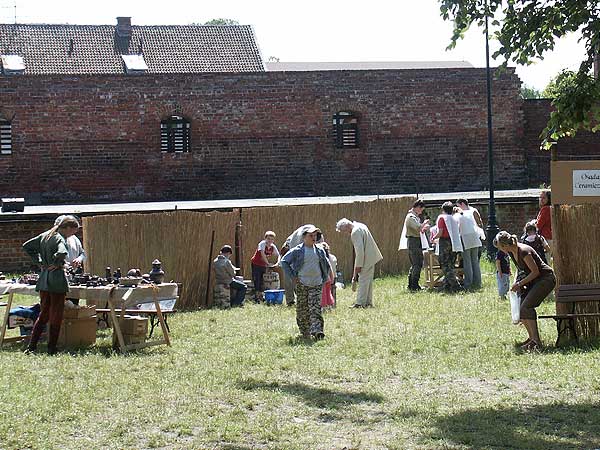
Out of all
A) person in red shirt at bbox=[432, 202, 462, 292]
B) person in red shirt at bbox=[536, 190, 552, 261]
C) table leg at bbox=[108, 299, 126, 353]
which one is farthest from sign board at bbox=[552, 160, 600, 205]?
person in red shirt at bbox=[432, 202, 462, 292]

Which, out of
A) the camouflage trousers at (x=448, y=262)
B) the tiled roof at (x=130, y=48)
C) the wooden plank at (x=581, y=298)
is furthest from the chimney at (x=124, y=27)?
the wooden plank at (x=581, y=298)

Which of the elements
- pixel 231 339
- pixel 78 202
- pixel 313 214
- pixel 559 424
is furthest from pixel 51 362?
pixel 78 202

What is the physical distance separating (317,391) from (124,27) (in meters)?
37.2

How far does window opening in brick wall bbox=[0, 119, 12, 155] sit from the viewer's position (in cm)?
3575

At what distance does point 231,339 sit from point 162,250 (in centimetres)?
424

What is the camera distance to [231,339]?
13.8m

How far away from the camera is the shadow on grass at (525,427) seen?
8.14m

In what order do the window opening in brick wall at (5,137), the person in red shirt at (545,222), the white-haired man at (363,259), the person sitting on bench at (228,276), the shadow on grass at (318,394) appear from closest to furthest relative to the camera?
the shadow on grass at (318,394), the person in red shirt at (545,222), the white-haired man at (363,259), the person sitting on bench at (228,276), the window opening in brick wall at (5,137)

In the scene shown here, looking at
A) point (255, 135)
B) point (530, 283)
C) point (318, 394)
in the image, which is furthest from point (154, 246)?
point (255, 135)

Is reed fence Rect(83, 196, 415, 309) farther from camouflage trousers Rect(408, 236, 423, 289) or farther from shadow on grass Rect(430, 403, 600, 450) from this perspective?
shadow on grass Rect(430, 403, 600, 450)

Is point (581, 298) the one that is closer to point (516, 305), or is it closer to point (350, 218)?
point (516, 305)

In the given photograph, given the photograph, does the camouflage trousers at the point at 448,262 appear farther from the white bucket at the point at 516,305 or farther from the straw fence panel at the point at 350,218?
the white bucket at the point at 516,305

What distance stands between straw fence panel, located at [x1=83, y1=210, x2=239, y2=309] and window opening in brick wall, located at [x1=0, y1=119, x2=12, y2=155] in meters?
19.0

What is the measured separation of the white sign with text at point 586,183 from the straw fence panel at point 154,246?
23.1 ft
